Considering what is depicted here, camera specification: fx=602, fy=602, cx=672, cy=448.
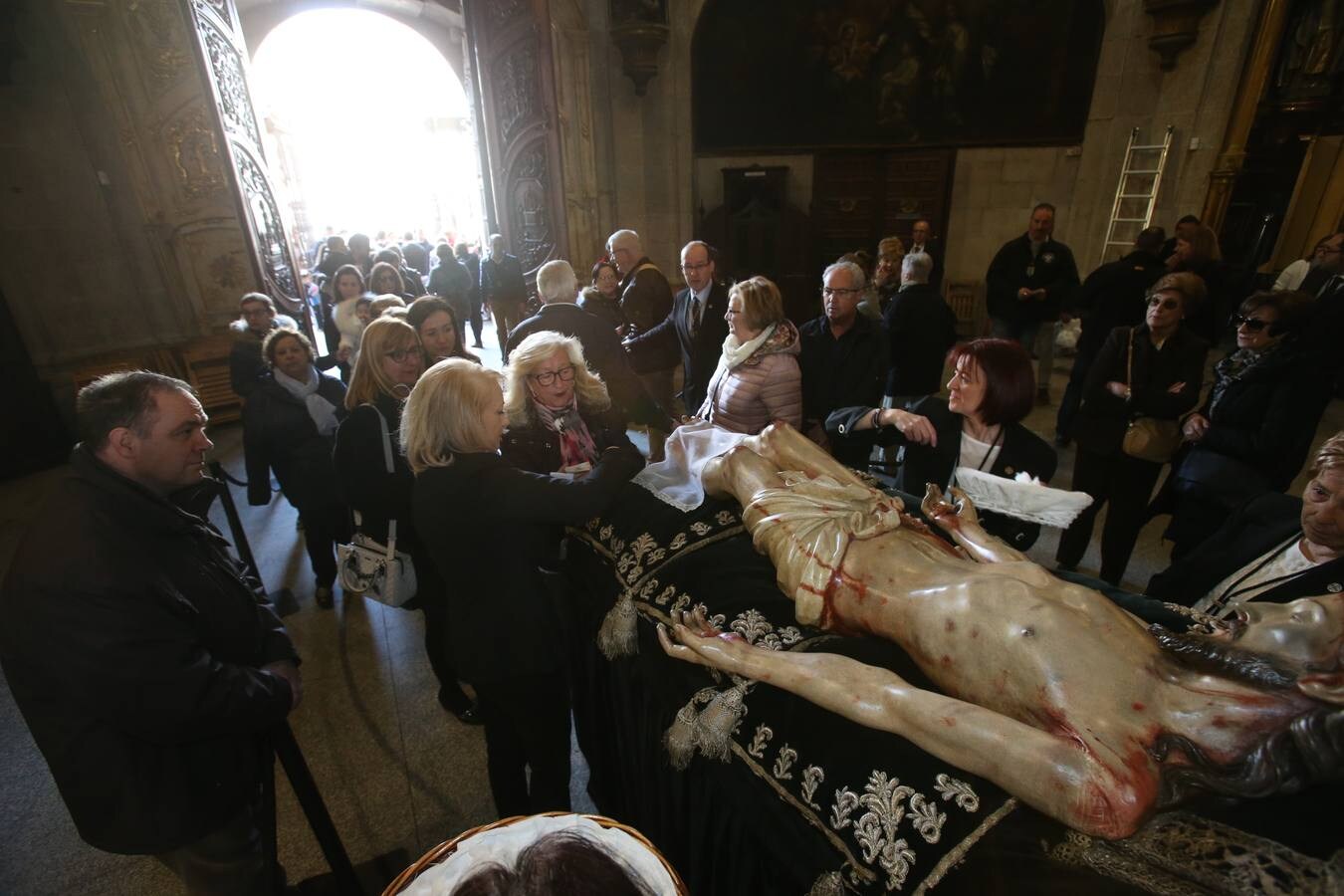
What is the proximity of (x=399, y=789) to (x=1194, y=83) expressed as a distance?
8823mm

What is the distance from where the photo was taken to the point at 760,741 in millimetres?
1352

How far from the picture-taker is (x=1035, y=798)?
1.06 meters

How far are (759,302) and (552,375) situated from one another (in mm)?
1051

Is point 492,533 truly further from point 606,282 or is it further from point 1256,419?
point 606,282

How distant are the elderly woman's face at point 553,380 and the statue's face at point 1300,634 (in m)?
1.95

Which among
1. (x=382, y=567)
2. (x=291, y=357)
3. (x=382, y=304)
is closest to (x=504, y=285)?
(x=382, y=304)

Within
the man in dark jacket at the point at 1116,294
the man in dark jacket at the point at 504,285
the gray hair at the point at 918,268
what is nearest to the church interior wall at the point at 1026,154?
the man in dark jacket at the point at 504,285

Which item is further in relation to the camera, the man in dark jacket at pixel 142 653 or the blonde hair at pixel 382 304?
the blonde hair at pixel 382 304

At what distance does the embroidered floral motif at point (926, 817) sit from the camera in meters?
1.08

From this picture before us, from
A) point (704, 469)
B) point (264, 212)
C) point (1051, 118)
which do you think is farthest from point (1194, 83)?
point (264, 212)

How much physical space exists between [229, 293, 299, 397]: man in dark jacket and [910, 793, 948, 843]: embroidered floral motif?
3434 mm

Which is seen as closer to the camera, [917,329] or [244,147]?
[917,329]

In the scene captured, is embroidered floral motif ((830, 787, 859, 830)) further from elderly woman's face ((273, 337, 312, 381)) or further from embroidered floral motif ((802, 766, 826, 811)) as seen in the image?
elderly woman's face ((273, 337, 312, 381))

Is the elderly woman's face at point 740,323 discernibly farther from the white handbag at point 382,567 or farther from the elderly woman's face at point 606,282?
the elderly woman's face at point 606,282
